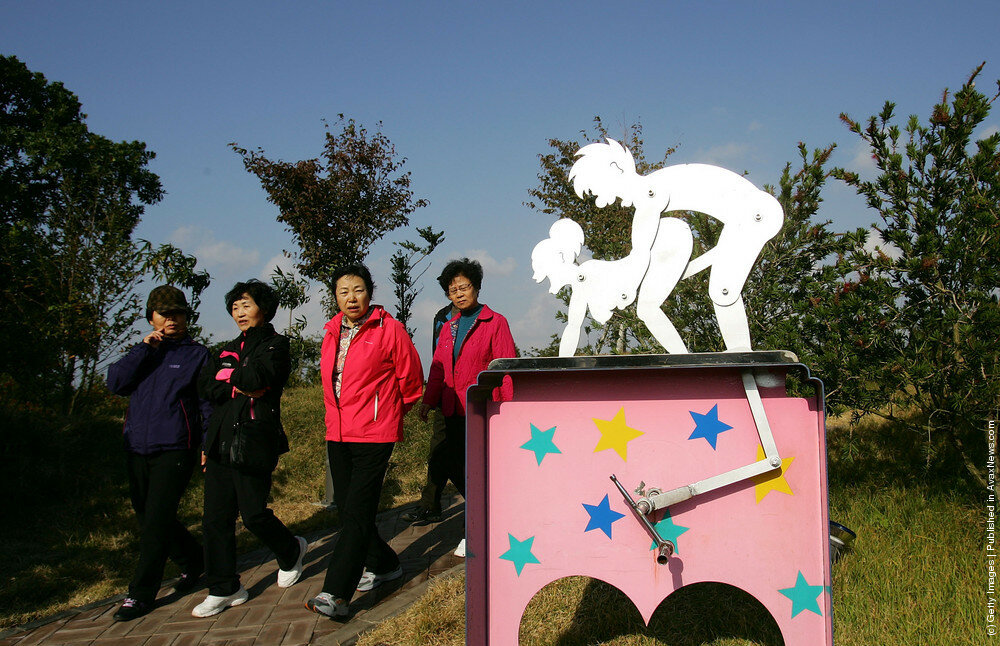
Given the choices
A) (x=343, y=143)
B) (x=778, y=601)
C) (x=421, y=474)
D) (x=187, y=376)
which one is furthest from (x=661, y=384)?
(x=343, y=143)

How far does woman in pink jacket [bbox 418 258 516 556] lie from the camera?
4.81 meters

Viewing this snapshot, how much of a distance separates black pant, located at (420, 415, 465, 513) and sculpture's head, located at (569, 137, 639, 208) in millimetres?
2160

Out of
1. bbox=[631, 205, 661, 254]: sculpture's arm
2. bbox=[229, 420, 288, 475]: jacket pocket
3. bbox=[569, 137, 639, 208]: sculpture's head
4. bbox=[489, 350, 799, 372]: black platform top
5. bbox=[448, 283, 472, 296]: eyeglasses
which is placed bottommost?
bbox=[229, 420, 288, 475]: jacket pocket

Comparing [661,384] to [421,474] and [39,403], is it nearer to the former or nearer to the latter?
[421,474]

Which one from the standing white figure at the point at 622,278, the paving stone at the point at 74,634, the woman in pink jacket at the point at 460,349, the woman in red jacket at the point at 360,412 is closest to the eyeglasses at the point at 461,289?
the woman in pink jacket at the point at 460,349

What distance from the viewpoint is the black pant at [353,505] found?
3.84m

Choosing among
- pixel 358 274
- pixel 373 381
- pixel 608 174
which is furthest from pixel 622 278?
pixel 358 274

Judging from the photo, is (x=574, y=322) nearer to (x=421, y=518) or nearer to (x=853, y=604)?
(x=853, y=604)

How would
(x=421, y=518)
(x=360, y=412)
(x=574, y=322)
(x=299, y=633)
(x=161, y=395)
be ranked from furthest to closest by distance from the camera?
(x=421, y=518), (x=161, y=395), (x=360, y=412), (x=299, y=633), (x=574, y=322)

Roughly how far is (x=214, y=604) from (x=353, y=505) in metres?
1.10

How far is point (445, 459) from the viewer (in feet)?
17.3

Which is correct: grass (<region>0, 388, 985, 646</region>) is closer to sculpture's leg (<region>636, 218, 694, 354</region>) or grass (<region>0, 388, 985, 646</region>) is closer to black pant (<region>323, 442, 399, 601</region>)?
black pant (<region>323, 442, 399, 601</region>)

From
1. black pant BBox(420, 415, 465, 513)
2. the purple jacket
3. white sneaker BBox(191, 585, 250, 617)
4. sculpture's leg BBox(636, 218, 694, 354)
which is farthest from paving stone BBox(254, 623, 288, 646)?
sculpture's leg BBox(636, 218, 694, 354)

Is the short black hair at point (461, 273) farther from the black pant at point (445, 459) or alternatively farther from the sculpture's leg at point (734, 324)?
the sculpture's leg at point (734, 324)
